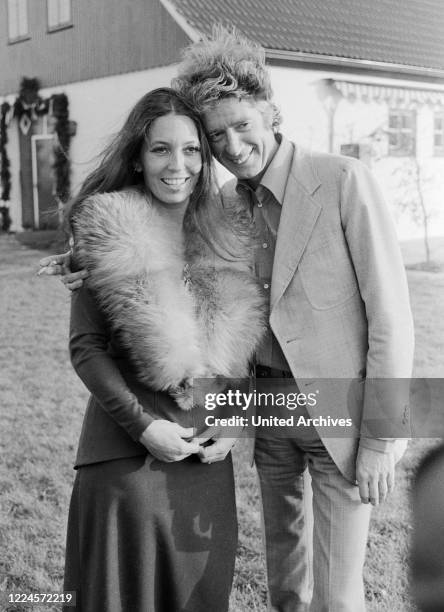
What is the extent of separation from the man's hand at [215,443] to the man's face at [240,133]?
21.4 inches

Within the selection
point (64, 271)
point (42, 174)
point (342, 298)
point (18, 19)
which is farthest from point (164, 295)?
point (42, 174)

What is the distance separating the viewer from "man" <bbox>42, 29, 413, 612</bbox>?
4.49 feet

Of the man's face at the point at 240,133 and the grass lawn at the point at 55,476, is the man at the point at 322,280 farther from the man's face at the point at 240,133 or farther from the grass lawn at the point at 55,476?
the grass lawn at the point at 55,476

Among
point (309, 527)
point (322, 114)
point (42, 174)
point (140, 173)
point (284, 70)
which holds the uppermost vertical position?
point (284, 70)

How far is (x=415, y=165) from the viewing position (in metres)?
5.34

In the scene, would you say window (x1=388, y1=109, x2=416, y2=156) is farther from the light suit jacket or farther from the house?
the light suit jacket

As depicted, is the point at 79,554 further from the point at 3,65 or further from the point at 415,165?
the point at 3,65

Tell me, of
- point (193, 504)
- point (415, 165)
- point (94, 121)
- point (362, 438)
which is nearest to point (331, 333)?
point (362, 438)

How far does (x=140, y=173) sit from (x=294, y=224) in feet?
1.12

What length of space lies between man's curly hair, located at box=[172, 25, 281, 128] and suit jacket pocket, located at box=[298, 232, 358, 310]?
35cm

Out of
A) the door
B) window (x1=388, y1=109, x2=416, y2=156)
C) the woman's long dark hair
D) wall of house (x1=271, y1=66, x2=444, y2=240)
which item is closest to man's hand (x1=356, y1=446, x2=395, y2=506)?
the woman's long dark hair

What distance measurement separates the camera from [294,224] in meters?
1.44

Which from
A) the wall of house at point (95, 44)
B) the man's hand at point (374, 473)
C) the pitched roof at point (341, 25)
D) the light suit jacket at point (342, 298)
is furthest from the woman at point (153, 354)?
the wall of house at point (95, 44)

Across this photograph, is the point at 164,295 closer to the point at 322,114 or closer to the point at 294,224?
the point at 294,224
